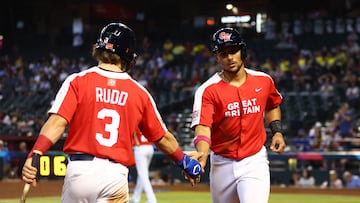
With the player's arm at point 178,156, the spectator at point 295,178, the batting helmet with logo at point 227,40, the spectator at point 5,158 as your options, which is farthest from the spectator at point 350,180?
the player's arm at point 178,156

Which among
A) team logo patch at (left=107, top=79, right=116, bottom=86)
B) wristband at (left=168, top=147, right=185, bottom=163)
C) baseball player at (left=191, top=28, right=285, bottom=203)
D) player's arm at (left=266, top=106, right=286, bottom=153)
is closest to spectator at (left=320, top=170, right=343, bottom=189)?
player's arm at (left=266, top=106, right=286, bottom=153)

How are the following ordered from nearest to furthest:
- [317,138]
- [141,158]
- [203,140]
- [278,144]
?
[203,140] < [278,144] < [141,158] < [317,138]

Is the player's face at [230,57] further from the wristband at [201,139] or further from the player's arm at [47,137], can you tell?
the player's arm at [47,137]

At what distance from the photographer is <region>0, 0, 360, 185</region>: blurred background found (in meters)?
21.5

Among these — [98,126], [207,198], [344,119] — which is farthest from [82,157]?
[344,119]

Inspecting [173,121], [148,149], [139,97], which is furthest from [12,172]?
[139,97]

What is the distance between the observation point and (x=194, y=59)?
2964cm

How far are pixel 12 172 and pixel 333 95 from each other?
32.0 ft

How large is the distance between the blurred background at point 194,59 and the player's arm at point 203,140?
12.0m

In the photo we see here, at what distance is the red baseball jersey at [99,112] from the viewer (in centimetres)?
514

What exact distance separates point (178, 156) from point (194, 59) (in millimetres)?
24079

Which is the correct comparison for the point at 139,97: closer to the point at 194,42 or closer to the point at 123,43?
the point at 123,43

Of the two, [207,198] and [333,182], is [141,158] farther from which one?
[333,182]

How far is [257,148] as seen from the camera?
Result: 6836mm
